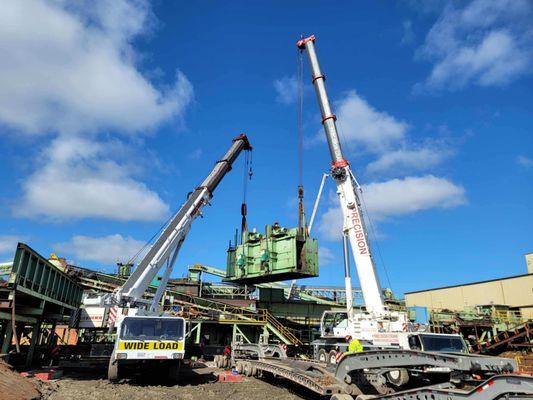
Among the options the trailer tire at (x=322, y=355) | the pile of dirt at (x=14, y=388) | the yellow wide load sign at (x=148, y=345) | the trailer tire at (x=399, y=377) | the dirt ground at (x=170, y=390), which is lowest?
the dirt ground at (x=170, y=390)

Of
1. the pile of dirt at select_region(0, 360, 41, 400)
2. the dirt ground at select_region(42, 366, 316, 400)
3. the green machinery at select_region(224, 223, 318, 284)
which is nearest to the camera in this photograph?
the pile of dirt at select_region(0, 360, 41, 400)

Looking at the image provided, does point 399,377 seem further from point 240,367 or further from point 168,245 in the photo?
point 168,245

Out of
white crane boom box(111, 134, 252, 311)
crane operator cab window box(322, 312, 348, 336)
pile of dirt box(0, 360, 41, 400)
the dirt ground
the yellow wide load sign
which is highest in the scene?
white crane boom box(111, 134, 252, 311)

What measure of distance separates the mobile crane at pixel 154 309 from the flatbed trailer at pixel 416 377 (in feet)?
14.4

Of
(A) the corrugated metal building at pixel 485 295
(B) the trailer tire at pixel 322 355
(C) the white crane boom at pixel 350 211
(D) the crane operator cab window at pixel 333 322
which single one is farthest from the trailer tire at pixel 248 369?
(A) the corrugated metal building at pixel 485 295

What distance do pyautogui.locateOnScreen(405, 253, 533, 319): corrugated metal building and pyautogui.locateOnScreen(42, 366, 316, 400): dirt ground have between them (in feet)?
110

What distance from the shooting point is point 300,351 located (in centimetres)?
2925

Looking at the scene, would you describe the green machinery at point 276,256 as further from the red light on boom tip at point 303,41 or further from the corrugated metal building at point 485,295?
the corrugated metal building at point 485,295

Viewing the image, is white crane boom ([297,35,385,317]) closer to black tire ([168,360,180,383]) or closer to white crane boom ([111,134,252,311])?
white crane boom ([111,134,252,311])

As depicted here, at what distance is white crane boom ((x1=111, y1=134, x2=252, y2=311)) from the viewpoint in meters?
17.2

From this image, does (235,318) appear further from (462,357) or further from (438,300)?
(438,300)

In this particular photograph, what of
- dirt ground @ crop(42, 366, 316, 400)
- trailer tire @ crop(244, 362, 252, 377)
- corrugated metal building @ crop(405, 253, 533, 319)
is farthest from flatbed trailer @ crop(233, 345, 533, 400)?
corrugated metal building @ crop(405, 253, 533, 319)

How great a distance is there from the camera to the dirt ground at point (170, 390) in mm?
11641

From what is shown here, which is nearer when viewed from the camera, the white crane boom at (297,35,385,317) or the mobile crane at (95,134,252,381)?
the mobile crane at (95,134,252,381)
